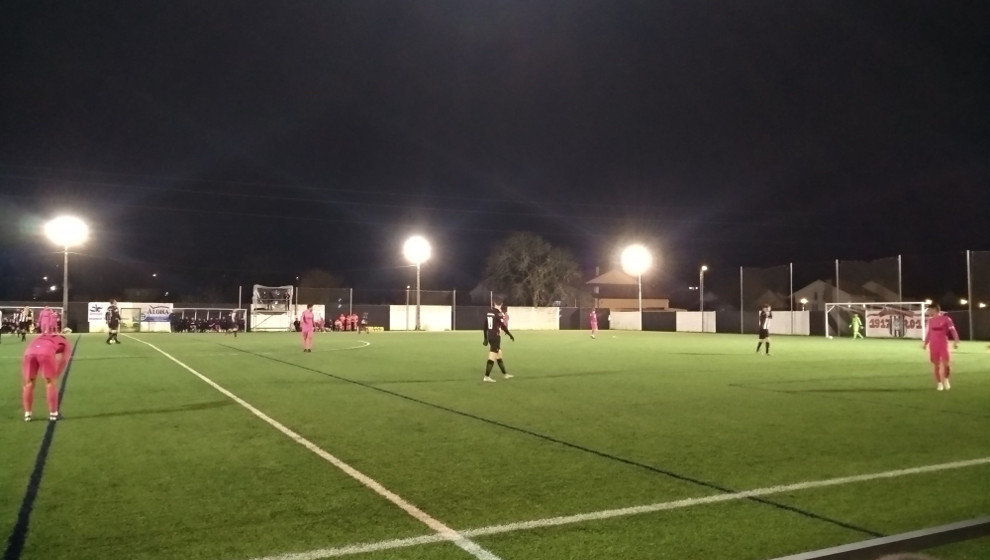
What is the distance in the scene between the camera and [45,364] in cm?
983

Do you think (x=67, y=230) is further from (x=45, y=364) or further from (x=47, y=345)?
(x=45, y=364)

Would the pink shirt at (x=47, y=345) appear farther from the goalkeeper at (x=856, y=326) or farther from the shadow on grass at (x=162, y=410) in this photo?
the goalkeeper at (x=856, y=326)

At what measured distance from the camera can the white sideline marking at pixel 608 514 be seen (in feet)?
15.4

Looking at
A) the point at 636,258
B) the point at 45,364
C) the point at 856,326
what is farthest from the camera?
the point at 636,258

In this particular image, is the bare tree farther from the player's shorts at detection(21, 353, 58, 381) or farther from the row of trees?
the player's shorts at detection(21, 353, 58, 381)

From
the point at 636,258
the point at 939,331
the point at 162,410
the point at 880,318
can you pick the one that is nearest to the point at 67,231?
Result: the point at 162,410

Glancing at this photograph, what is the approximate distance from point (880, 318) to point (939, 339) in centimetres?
3170

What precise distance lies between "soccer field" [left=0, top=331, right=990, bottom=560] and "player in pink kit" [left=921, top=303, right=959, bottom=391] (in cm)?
47

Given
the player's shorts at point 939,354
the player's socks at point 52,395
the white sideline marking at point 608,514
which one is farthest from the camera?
the player's shorts at point 939,354

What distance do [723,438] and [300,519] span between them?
5.66 m

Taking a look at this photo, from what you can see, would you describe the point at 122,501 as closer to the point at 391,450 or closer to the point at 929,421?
the point at 391,450

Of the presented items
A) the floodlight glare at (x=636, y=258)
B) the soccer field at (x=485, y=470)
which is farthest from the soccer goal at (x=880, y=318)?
the soccer field at (x=485, y=470)

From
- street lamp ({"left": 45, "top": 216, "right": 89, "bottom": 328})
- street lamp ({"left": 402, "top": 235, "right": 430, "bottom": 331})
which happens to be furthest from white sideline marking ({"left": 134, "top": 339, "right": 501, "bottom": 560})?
street lamp ({"left": 402, "top": 235, "right": 430, "bottom": 331})

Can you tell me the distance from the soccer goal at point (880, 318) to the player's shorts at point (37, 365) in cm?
4082
